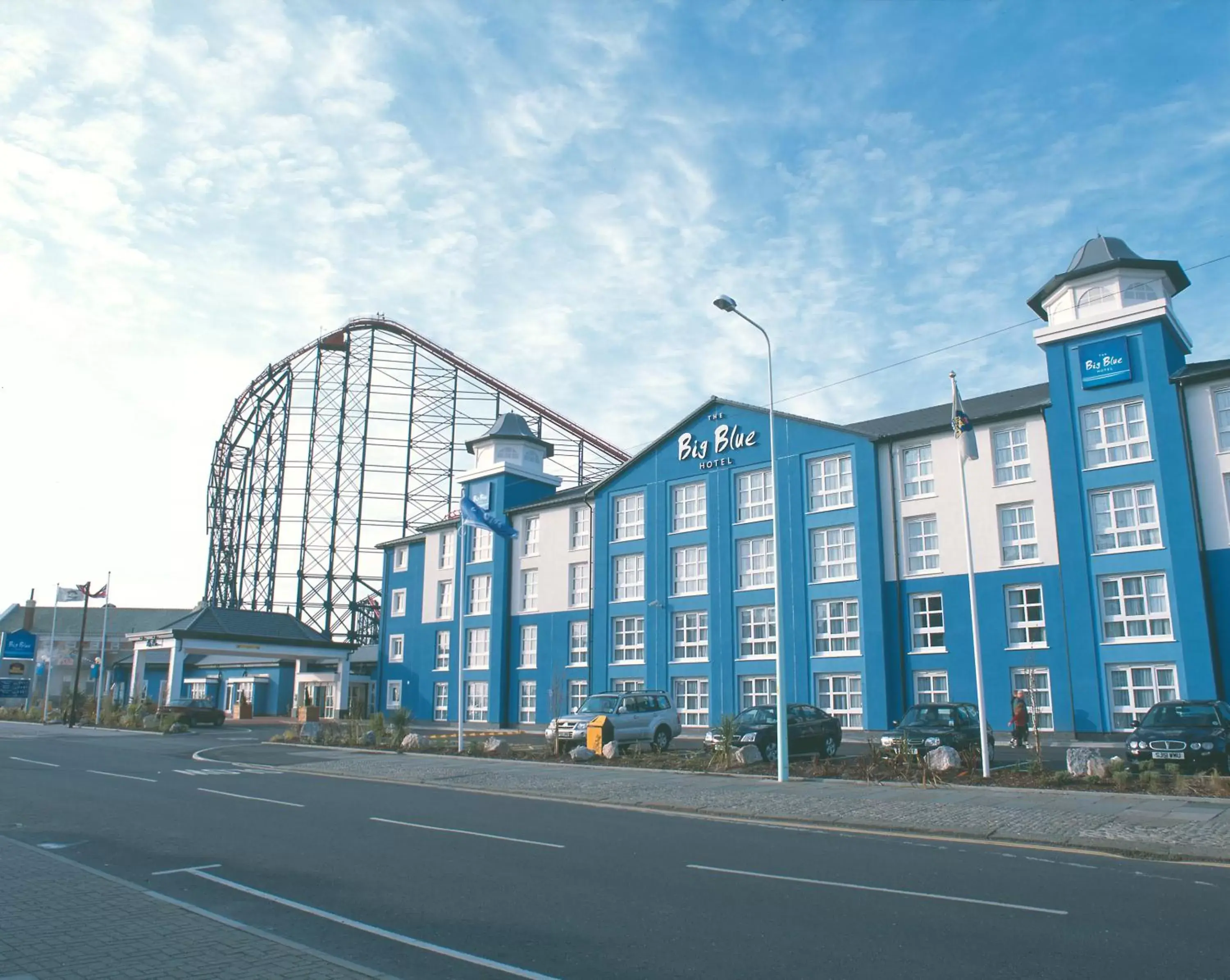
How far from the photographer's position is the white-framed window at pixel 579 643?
43688mm

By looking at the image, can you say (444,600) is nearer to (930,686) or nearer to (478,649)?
(478,649)

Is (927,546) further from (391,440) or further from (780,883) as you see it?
(391,440)

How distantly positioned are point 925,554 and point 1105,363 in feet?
27.8

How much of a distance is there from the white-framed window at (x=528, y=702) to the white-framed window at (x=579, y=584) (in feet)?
15.2

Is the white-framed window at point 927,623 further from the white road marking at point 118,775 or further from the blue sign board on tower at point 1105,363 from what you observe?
the white road marking at point 118,775

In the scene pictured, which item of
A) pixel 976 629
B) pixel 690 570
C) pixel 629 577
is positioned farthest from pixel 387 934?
pixel 629 577

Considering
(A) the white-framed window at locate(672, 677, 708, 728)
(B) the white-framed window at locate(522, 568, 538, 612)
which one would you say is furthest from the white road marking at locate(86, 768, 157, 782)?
(B) the white-framed window at locate(522, 568, 538, 612)

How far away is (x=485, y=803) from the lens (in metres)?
16.8

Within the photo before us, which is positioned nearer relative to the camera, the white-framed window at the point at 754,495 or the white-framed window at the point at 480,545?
the white-framed window at the point at 754,495

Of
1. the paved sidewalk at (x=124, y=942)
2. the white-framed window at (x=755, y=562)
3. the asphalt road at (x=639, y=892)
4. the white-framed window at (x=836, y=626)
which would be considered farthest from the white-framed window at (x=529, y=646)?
the paved sidewalk at (x=124, y=942)

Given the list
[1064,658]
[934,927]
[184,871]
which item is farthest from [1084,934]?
[1064,658]

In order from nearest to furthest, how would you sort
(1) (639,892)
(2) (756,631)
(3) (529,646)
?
(1) (639,892) → (2) (756,631) → (3) (529,646)

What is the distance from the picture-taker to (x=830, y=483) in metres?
36.0

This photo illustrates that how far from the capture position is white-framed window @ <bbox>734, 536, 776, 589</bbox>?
3719 cm
